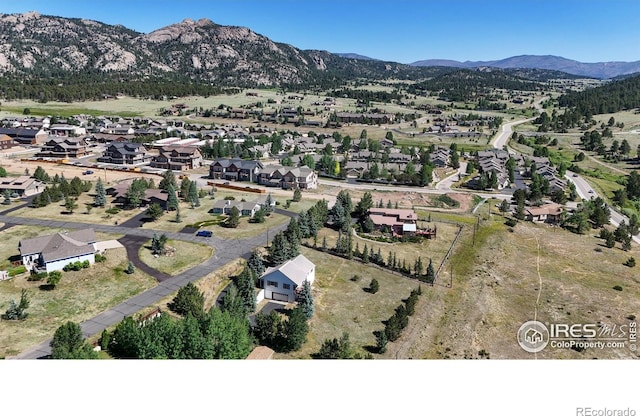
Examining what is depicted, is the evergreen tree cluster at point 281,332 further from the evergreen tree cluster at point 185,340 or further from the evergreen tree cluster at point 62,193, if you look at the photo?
the evergreen tree cluster at point 62,193

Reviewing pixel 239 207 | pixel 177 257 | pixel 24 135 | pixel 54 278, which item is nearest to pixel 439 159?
pixel 239 207

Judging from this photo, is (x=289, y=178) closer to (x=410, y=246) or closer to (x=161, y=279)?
(x=410, y=246)

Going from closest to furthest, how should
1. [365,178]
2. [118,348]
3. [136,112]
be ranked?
[118,348], [365,178], [136,112]

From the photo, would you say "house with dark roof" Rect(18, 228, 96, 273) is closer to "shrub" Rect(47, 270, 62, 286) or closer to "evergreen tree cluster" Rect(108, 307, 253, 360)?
"shrub" Rect(47, 270, 62, 286)

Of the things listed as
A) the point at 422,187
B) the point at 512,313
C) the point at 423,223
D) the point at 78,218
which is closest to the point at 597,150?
the point at 422,187

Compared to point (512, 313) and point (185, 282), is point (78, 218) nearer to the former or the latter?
point (185, 282)

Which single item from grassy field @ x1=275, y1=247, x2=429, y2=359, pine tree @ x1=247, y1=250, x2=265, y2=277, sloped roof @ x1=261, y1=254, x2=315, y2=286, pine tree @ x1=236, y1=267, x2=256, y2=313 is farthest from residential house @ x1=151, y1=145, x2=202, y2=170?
Result: pine tree @ x1=236, y1=267, x2=256, y2=313

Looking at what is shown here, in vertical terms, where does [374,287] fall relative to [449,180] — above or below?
above
